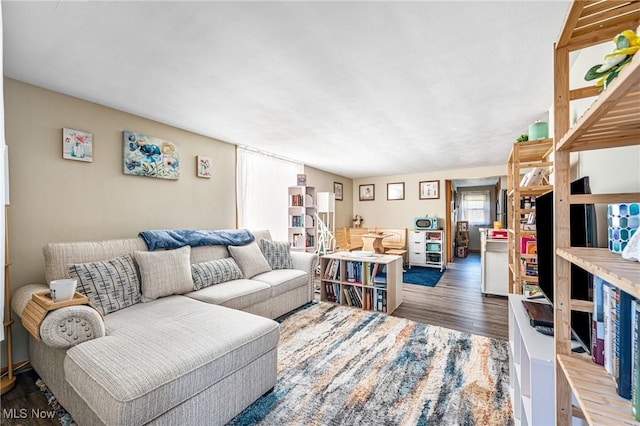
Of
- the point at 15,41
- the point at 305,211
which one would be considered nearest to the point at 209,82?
the point at 15,41

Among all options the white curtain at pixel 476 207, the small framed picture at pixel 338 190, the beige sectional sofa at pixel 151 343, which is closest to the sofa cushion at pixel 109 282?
the beige sectional sofa at pixel 151 343

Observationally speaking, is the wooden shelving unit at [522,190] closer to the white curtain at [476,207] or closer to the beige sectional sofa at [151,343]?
the beige sectional sofa at [151,343]

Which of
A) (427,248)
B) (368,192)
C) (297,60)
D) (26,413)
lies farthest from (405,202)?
(26,413)

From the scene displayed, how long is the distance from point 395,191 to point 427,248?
165 centimetres

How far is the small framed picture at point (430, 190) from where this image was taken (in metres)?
6.33

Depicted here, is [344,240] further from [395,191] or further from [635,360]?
[635,360]

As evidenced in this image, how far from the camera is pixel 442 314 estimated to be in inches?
122

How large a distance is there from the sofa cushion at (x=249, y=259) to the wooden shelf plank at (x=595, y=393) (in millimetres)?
2685

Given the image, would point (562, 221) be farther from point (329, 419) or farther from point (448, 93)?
point (448, 93)

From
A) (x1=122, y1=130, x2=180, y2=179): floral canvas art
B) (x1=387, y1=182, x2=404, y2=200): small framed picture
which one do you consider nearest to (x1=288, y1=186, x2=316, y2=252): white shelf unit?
(x1=122, y1=130, x2=180, y2=179): floral canvas art

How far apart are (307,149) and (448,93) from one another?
7.44ft

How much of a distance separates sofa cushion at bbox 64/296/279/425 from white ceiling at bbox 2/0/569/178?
172 centimetres

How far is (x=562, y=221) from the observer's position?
2.82 ft

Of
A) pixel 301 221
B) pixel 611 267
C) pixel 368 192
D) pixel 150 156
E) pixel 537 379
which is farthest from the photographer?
pixel 368 192
